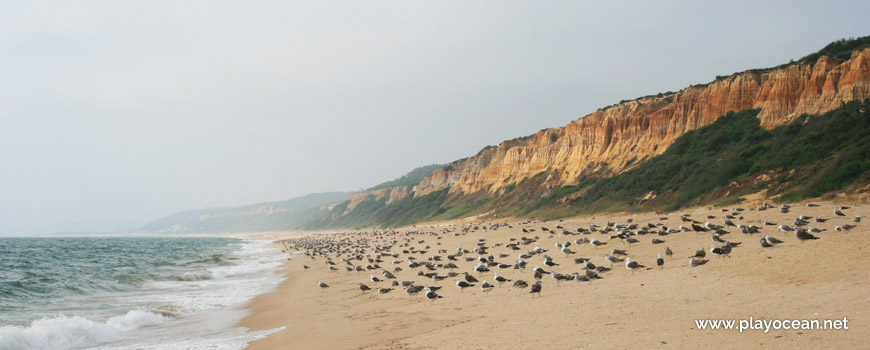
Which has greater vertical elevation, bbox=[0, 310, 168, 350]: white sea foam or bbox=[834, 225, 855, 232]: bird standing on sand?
bbox=[834, 225, 855, 232]: bird standing on sand

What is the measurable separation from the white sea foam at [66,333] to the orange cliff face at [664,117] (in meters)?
44.7

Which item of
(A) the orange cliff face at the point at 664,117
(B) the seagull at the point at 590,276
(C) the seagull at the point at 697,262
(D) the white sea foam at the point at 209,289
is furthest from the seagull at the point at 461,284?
(A) the orange cliff face at the point at 664,117

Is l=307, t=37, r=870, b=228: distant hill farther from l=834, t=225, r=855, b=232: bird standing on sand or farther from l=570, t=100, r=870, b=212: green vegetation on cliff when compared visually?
l=834, t=225, r=855, b=232: bird standing on sand

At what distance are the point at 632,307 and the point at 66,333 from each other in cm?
1351

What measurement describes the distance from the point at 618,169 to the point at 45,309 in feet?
161

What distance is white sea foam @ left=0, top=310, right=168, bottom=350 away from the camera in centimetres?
1115

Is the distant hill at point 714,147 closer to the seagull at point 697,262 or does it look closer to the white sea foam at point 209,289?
the seagull at point 697,262

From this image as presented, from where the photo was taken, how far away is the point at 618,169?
5141 cm

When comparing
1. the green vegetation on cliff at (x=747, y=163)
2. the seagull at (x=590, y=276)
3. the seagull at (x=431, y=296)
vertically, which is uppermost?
the green vegetation on cliff at (x=747, y=163)

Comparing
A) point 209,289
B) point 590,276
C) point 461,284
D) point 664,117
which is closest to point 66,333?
point 209,289

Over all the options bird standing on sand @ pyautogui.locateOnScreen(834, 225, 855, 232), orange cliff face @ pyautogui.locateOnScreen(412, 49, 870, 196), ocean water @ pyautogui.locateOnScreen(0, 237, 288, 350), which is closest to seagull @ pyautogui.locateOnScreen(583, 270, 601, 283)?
ocean water @ pyautogui.locateOnScreen(0, 237, 288, 350)

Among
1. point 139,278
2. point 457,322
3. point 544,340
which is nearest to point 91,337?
point 457,322

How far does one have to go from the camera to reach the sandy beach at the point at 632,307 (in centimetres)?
684

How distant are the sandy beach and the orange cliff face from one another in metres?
26.4
